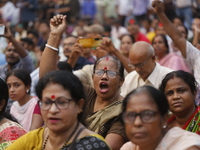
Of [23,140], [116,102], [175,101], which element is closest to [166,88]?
[175,101]

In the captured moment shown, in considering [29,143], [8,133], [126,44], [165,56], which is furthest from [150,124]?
[126,44]

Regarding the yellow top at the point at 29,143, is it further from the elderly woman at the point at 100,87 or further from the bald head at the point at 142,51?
the bald head at the point at 142,51

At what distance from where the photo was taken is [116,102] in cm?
394

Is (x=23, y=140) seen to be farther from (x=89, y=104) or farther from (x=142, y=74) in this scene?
(x=142, y=74)

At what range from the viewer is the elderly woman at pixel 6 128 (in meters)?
3.45

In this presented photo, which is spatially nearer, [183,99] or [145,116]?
[145,116]

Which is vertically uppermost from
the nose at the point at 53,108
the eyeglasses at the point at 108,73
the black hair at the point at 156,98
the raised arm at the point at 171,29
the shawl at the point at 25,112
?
the raised arm at the point at 171,29

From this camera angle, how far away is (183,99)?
12.1 feet

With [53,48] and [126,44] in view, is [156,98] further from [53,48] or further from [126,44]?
[126,44]

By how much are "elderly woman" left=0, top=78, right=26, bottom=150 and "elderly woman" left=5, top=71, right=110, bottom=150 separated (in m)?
0.53

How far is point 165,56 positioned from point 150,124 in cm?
446

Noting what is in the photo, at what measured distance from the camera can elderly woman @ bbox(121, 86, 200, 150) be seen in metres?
2.66

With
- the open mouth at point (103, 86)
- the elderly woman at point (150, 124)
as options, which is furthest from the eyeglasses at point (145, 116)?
the open mouth at point (103, 86)

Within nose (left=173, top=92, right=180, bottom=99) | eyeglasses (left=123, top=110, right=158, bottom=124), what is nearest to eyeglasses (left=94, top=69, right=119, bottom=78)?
nose (left=173, top=92, right=180, bottom=99)
